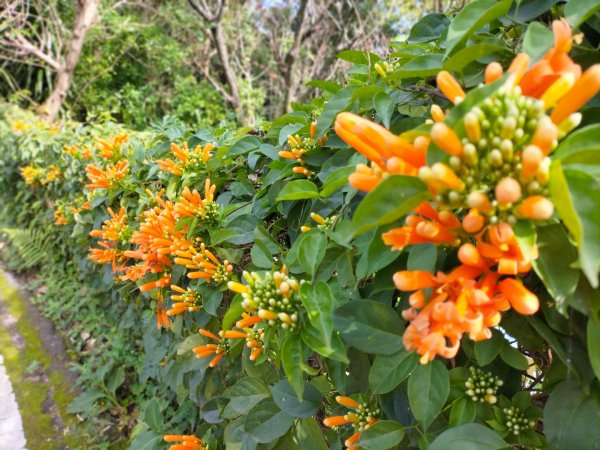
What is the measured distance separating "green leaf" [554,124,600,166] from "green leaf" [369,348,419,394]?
399 mm

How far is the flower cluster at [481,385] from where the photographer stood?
72cm

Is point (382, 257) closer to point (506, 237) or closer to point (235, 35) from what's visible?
point (506, 237)

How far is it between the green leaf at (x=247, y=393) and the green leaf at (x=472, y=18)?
0.89m

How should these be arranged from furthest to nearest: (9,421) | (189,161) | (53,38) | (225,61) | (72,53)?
(53,38) → (72,53) → (225,61) → (9,421) → (189,161)

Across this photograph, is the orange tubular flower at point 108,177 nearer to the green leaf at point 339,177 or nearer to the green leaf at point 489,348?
the green leaf at point 339,177

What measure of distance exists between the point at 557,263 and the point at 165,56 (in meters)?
9.58

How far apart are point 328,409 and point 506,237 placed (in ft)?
2.51

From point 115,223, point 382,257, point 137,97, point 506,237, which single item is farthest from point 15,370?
point 137,97

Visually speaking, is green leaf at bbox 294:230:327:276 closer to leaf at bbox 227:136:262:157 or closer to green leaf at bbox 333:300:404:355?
green leaf at bbox 333:300:404:355

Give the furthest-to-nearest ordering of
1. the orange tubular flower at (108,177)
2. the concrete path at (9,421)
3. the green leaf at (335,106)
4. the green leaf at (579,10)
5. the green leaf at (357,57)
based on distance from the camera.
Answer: the concrete path at (9,421) < the orange tubular flower at (108,177) < the green leaf at (357,57) < the green leaf at (335,106) < the green leaf at (579,10)

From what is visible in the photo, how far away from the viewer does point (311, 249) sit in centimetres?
80

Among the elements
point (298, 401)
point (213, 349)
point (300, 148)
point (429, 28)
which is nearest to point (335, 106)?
point (300, 148)

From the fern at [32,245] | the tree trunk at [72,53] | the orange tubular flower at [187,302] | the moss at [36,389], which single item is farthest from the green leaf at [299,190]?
the tree trunk at [72,53]

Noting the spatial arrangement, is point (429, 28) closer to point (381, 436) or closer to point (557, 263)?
point (557, 263)
